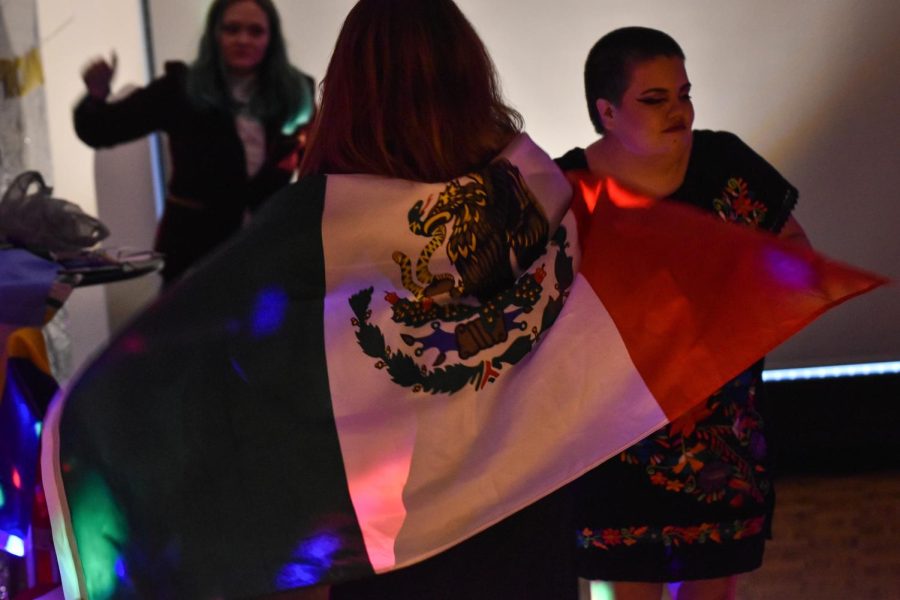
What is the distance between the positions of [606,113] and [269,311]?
2.75ft

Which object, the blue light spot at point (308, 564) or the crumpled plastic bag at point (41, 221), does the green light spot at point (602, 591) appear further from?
the crumpled plastic bag at point (41, 221)

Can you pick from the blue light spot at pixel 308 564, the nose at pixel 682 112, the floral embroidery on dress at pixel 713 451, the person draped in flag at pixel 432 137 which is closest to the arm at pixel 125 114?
the nose at pixel 682 112

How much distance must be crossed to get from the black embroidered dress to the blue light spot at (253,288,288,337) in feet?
2.32

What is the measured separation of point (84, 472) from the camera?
4.66 ft

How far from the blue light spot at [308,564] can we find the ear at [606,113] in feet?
3.00

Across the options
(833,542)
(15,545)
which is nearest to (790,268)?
(15,545)

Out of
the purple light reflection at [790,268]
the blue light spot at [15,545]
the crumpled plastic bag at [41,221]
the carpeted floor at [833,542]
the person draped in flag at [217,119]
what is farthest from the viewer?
the person draped in flag at [217,119]

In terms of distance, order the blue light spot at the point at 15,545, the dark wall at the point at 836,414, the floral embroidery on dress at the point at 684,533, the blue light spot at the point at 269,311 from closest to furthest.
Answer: the blue light spot at the point at 269,311
the blue light spot at the point at 15,545
the floral embroidery on dress at the point at 684,533
the dark wall at the point at 836,414

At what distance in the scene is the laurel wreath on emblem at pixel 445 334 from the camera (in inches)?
56.4

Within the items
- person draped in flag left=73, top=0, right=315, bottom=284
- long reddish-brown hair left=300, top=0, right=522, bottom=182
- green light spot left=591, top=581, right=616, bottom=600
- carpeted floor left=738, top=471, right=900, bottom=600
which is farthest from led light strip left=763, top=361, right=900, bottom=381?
long reddish-brown hair left=300, top=0, right=522, bottom=182

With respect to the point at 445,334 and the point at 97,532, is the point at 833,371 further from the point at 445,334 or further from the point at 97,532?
the point at 97,532

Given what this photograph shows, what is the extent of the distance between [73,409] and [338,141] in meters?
0.45

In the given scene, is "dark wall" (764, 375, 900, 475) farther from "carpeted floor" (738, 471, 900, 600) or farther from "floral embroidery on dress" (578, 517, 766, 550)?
"floral embroidery on dress" (578, 517, 766, 550)

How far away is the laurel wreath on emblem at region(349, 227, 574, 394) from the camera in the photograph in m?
1.43
